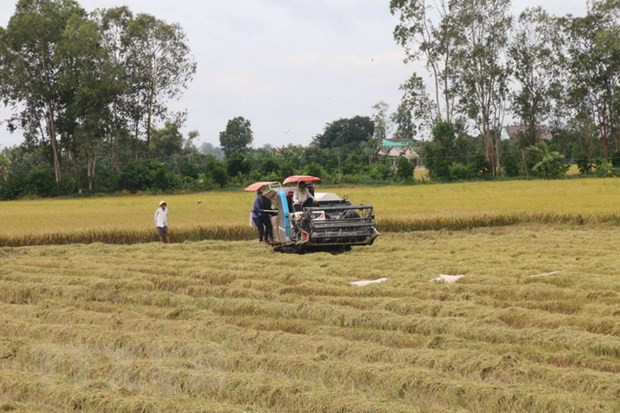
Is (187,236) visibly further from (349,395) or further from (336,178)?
(336,178)

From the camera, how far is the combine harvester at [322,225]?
1905 cm

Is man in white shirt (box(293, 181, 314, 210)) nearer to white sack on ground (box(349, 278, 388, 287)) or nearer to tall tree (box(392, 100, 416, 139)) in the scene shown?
white sack on ground (box(349, 278, 388, 287))

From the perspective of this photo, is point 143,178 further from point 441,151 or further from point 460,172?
point 460,172

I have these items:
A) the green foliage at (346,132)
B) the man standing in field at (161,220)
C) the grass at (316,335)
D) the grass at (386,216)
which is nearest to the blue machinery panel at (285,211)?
the grass at (316,335)

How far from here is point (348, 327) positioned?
412 inches

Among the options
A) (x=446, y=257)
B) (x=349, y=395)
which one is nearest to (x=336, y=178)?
(x=446, y=257)

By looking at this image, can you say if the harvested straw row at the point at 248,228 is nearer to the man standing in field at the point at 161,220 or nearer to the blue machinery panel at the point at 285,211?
the man standing in field at the point at 161,220

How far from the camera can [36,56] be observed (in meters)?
58.8

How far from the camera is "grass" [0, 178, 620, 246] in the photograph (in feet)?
84.2

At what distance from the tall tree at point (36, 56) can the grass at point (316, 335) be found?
43.9 metres

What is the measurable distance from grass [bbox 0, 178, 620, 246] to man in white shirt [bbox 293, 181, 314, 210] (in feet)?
20.2

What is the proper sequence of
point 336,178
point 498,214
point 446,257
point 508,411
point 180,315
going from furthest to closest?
point 336,178 → point 498,214 → point 446,257 → point 180,315 → point 508,411

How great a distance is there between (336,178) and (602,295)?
45.4 m

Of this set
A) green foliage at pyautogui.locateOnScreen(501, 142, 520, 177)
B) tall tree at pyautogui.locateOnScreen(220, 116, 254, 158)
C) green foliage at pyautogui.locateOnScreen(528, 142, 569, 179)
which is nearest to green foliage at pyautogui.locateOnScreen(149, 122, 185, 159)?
tall tree at pyautogui.locateOnScreen(220, 116, 254, 158)
